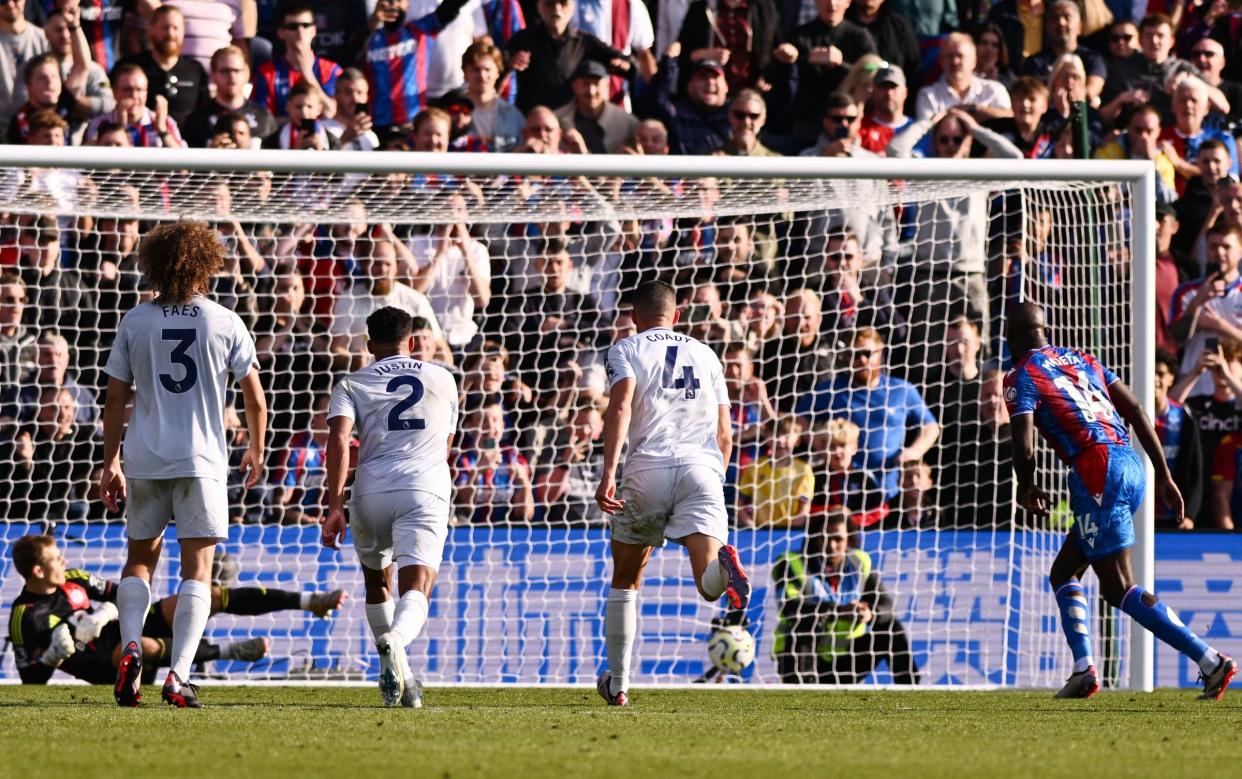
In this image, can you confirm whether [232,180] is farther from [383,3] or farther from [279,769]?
[279,769]

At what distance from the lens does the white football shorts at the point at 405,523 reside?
24.7ft

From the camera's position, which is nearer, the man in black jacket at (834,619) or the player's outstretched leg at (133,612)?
the player's outstretched leg at (133,612)

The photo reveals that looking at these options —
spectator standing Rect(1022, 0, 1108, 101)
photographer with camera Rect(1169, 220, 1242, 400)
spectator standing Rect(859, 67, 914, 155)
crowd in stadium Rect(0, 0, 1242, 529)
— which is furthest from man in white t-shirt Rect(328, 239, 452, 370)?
spectator standing Rect(1022, 0, 1108, 101)

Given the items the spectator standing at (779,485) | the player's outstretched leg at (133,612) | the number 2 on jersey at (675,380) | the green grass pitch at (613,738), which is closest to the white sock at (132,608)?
the player's outstretched leg at (133,612)

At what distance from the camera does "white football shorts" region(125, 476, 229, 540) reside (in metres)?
7.22

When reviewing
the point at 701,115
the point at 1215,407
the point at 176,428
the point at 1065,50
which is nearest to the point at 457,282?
the point at 701,115

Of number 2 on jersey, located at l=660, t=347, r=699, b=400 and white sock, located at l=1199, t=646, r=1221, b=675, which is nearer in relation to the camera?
number 2 on jersey, located at l=660, t=347, r=699, b=400

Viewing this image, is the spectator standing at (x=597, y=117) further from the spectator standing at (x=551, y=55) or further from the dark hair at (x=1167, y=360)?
the dark hair at (x=1167, y=360)

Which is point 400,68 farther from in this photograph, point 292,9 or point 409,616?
point 409,616

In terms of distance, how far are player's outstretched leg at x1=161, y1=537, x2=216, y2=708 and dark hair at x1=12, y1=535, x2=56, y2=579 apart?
111 inches

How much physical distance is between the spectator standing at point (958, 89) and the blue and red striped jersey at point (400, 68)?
3.90 metres

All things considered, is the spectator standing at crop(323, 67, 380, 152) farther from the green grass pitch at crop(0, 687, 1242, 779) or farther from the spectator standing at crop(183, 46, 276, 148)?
the green grass pitch at crop(0, 687, 1242, 779)

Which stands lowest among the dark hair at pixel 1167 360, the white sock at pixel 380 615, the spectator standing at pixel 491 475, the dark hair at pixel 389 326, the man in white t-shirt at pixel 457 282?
the white sock at pixel 380 615

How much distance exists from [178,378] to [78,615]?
303cm
